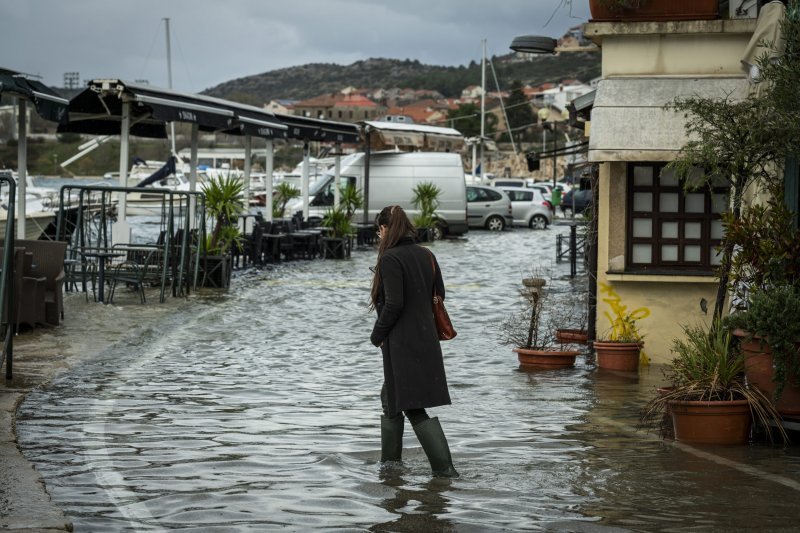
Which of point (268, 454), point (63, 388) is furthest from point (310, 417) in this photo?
point (63, 388)

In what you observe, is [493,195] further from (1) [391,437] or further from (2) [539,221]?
(1) [391,437]

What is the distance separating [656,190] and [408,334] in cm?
642

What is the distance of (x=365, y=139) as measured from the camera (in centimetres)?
3994

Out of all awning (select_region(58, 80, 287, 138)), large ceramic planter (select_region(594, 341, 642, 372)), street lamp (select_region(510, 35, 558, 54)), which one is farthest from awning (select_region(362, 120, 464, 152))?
large ceramic planter (select_region(594, 341, 642, 372))

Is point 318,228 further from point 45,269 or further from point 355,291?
point 45,269

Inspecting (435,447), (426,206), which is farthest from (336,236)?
(435,447)

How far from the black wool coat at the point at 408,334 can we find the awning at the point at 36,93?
9642 mm

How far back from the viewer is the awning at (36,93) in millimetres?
16734

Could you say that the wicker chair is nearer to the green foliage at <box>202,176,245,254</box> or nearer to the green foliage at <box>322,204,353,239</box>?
the green foliage at <box>202,176,245,254</box>

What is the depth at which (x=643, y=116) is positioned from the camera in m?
12.9

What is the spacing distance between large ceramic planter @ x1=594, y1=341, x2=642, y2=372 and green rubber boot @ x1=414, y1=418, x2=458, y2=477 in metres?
5.72

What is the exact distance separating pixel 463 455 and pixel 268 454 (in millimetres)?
1350

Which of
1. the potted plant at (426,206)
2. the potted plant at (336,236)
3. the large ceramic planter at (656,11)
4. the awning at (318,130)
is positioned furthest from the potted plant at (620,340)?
the potted plant at (426,206)

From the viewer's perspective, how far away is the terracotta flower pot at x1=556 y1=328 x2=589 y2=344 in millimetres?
15945
